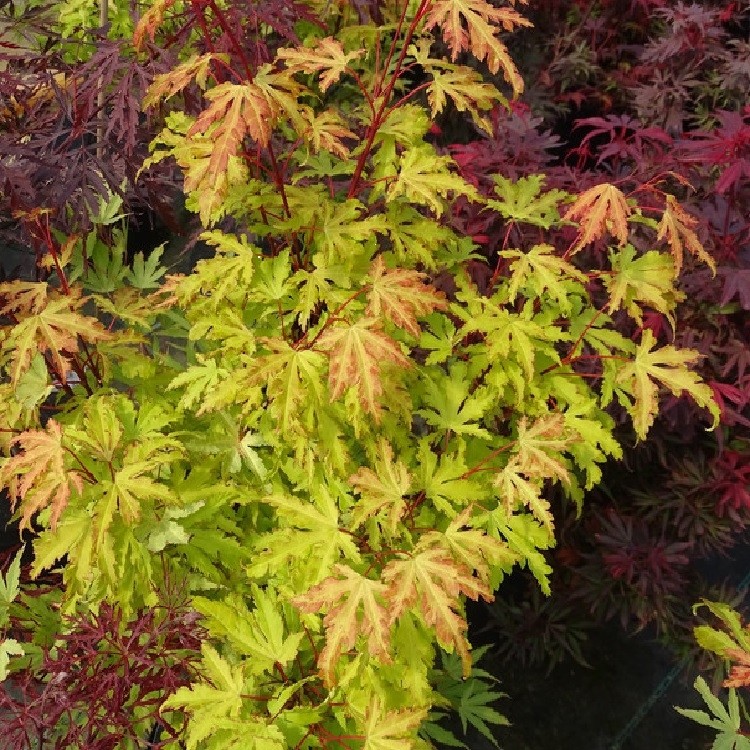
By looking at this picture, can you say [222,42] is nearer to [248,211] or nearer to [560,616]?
[248,211]

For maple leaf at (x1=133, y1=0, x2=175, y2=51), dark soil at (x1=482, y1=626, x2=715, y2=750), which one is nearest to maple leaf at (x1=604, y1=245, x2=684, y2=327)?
maple leaf at (x1=133, y1=0, x2=175, y2=51)

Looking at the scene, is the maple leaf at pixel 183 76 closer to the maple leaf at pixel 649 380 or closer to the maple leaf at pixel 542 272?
the maple leaf at pixel 542 272

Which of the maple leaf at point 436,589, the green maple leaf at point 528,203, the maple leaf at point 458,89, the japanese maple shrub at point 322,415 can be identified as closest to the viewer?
the maple leaf at point 436,589

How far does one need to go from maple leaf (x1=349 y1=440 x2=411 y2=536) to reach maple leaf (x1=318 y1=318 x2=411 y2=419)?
0.64 ft

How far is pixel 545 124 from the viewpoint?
3.92 metres

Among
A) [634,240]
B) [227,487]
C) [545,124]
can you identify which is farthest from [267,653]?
[545,124]

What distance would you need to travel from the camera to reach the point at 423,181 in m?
1.77

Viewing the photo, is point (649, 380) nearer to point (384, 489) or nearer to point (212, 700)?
point (384, 489)

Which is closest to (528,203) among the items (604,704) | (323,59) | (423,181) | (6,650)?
(423,181)

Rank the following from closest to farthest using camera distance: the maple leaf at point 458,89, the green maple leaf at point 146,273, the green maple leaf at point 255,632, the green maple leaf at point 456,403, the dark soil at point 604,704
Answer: the green maple leaf at point 255,632 → the maple leaf at point 458,89 → the green maple leaf at point 456,403 → the green maple leaf at point 146,273 → the dark soil at point 604,704

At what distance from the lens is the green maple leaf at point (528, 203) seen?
6.70 ft

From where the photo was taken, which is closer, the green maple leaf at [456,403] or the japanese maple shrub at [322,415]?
the japanese maple shrub at [322,415]

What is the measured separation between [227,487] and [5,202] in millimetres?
1212

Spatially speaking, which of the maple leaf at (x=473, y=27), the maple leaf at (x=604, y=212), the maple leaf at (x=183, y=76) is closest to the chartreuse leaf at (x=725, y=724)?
the maple leaf at (x=604, y=212)
